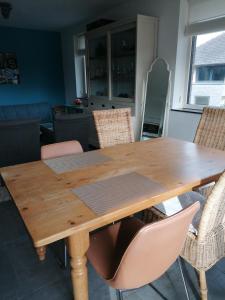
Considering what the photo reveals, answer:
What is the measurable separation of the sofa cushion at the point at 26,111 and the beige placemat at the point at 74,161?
11.1ft

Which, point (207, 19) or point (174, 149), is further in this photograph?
point (207, 19)

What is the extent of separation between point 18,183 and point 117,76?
2933 millimetres

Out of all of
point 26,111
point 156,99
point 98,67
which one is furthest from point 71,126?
point 26,111

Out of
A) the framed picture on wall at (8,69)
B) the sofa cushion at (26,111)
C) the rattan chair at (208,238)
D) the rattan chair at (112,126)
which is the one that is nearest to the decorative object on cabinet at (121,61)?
the rattan chair at (112,126)

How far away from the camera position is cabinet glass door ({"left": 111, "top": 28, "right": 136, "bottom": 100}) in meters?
3.35

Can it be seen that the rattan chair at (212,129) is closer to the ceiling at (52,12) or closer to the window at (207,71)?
the window at (207,71)

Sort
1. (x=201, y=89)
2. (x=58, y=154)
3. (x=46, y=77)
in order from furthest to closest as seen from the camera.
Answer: (x=46, y=77)
(x=201, y=89)
(x=58, y=154)

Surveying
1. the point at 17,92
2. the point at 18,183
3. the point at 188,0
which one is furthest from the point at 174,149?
the point at 17,92

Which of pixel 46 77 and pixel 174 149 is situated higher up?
pixel 46 77

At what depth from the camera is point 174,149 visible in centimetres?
183

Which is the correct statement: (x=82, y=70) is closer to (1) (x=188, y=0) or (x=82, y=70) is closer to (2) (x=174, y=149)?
(1) (x=188, y=0)

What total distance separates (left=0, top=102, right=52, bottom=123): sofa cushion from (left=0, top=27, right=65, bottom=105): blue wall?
12.8 inches

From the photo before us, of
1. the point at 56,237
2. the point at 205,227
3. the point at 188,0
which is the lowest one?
the point at 205,227

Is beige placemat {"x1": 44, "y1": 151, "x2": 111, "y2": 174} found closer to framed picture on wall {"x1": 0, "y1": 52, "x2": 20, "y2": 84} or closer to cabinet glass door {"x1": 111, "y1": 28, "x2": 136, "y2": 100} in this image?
cabinet glass door {"x1": 111, "y1": 28, "x2": 136, "y2": 100}
